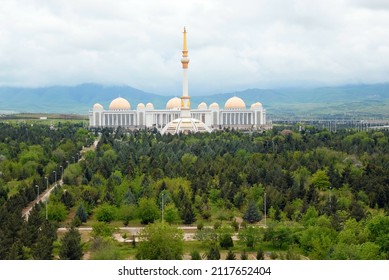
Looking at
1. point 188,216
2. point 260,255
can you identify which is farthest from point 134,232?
point 260,255

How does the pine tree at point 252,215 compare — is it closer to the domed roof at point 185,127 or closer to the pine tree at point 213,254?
the pine tree at point 213,254

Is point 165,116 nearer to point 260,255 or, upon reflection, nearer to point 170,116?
point 170,116

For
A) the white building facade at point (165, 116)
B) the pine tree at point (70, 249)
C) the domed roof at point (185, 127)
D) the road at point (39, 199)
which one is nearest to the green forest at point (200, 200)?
the pine tree at point (70, 249)

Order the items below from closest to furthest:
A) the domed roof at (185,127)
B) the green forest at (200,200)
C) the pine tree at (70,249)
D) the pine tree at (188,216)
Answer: the pine tree at (70,249) → the green forest at (200,200) → the pine tree at (188,216) → the domed roof at (185,127)

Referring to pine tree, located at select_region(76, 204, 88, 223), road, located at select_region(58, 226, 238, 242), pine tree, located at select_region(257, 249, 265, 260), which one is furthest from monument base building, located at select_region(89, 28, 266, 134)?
pine tree, located at select_region(257, 249, 265, 260)

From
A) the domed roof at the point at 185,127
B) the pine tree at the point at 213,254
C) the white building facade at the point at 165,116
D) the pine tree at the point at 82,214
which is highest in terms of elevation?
the white building facade at the point at 165,116

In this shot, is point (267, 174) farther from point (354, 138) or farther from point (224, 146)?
point (354, 138)
